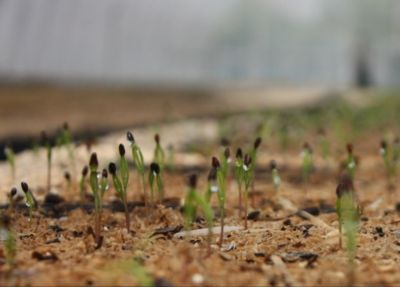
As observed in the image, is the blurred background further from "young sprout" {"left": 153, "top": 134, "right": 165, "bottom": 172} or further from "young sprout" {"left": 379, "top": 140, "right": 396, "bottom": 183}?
"young sprout" {"left": 153, "top": 134, "right": 165, "bottom": 172}

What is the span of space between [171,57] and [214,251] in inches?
1423

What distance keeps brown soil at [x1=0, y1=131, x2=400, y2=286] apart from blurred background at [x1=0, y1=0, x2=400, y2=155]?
6.00m

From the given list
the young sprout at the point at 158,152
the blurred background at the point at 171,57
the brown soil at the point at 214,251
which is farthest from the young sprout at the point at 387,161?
the blurred background at the point at 171,57

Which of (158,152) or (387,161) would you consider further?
(387,161)

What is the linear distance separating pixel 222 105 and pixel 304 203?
13968mm

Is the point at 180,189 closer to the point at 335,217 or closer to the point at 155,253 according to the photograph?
the point at 335,217

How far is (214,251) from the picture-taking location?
2.30 metres

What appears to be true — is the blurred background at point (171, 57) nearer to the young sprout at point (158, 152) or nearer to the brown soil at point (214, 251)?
the young sprout at point (158, 152)

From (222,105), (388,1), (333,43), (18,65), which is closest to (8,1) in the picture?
(18,65)

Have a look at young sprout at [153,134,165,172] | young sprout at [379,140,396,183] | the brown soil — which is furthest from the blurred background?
the brown soil

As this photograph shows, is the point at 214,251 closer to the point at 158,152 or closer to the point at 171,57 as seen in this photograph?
the point at 158,152

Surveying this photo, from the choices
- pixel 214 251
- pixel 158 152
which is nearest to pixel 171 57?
pixel 158 152

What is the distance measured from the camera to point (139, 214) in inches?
123

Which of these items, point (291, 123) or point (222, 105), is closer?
point (291, 123)
